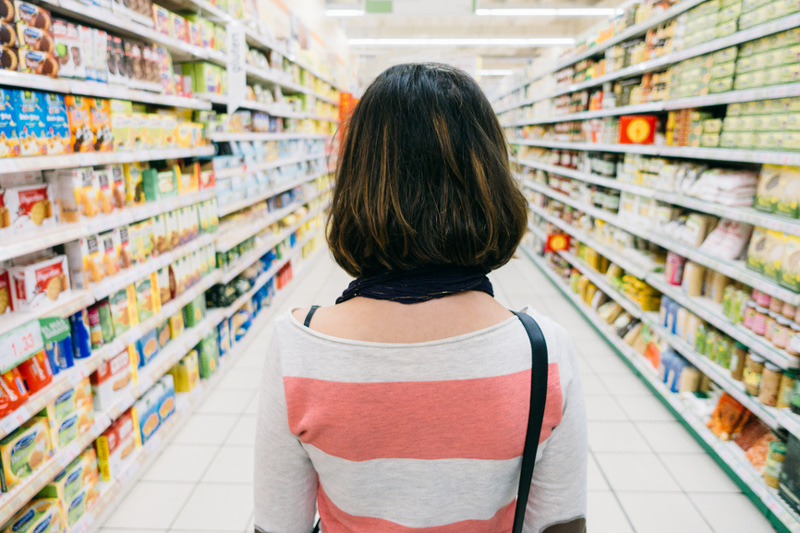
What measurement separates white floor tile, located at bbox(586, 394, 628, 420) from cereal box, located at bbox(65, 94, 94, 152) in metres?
3.15

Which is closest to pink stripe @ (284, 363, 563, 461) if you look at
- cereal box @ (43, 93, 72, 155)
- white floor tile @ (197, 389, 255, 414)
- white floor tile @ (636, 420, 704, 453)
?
cereal box @ (43, 93, 72, 155)

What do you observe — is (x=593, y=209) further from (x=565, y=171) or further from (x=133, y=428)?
(x=133, y=428)

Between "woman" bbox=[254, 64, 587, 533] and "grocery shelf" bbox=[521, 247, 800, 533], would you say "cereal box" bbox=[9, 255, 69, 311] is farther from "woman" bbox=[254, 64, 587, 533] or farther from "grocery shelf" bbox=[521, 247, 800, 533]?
"grocery shelf" bbox=[521, 247, 800, 533]

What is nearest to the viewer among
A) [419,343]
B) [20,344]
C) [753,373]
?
[419,343]

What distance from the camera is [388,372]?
0.81 metres

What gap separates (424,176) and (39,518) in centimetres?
213

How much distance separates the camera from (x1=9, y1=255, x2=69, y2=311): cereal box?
76.7 inches

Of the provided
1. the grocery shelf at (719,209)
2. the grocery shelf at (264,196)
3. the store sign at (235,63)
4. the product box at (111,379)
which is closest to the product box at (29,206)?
the product box at (111,379)

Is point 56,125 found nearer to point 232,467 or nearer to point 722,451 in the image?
point 232,467

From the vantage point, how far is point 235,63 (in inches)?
145

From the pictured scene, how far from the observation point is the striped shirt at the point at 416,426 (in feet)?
2.67

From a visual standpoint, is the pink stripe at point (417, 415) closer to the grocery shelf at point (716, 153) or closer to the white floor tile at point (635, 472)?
the grocery shelf at point (716, 153)

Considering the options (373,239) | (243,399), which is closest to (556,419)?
(373,239)

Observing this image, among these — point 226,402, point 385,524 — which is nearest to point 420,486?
point 385,524
